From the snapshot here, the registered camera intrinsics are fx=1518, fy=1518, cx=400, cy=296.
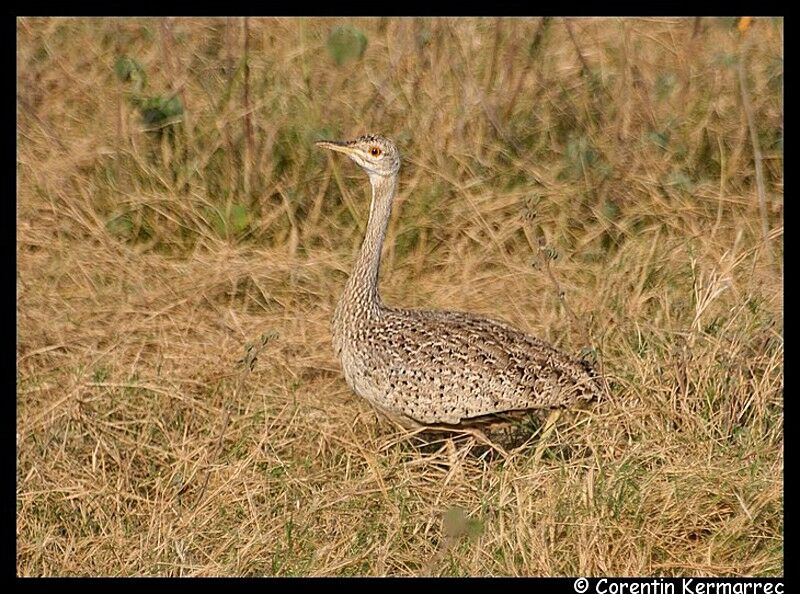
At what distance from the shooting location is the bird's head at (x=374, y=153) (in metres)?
5.18

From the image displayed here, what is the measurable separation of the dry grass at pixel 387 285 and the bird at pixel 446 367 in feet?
0.45

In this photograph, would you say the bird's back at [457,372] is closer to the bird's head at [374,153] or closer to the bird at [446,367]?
the bird at [446,367]

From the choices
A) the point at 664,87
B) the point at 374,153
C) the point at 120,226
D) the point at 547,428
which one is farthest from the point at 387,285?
the point at 664,87

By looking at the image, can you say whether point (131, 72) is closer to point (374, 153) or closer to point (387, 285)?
point (387, 285)

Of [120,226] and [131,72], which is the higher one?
[131,72]

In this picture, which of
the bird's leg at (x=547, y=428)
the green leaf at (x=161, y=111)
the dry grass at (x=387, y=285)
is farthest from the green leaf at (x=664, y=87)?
the bird's leg at (x=547, y=428)

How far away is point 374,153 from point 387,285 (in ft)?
4.30

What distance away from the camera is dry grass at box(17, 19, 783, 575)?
4492 mm

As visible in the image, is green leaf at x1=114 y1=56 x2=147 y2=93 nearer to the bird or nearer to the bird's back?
the bird

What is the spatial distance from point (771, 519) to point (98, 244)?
334 cm

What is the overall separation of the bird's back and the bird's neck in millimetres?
132

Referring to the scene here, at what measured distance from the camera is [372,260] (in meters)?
5.20

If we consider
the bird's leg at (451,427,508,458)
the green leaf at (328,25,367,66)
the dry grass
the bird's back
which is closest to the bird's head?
the bird's back

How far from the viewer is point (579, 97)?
7.27 metres
